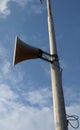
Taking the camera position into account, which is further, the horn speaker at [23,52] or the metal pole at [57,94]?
the horn speaker at [23,52]

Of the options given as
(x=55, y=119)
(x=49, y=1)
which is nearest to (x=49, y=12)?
(x=49, y=1)

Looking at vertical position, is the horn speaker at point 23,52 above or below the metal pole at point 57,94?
above

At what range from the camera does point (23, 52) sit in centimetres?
661

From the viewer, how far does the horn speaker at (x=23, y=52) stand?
21.7 ft

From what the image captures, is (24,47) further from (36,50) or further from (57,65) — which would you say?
(57,65)

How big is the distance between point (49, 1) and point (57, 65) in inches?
102

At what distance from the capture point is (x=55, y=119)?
5.79 metres

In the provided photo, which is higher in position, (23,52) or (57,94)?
(23,52)

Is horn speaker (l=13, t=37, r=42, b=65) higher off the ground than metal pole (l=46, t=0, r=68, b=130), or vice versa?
horn speaker (l=13, t=37, r=42, b=65)

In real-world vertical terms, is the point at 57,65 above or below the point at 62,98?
above

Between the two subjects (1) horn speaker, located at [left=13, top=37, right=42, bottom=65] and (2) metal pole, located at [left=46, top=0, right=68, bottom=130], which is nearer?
(2) metal pole, located at [left=46, top=0, right=68, bottom=130]

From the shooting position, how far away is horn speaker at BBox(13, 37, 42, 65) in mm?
6602

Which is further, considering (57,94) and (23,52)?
(23,52)

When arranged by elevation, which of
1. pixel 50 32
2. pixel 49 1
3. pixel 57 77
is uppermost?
pixel 49 1
